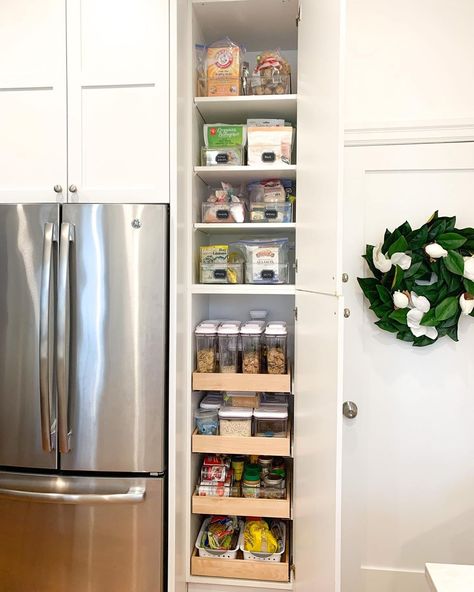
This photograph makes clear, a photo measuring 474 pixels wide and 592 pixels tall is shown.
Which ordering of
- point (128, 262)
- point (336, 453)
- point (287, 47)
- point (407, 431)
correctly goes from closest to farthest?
point (336, 453), point (128, 262), point (407, 431), point (287, 47)

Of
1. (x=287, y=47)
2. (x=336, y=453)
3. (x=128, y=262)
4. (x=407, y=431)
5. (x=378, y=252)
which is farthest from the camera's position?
(x=287, y=47)

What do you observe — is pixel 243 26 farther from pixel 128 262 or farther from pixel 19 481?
pixel 19 481

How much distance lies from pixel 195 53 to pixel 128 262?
926 millimetres

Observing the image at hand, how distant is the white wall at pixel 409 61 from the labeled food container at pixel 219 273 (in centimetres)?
77

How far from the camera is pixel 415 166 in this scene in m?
1.61

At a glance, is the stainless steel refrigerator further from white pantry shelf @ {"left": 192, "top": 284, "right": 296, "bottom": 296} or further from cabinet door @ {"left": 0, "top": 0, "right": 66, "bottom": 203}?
white pantry shelf @ {"left": 192, "top": 284, "right": 296, "bottom": 296}

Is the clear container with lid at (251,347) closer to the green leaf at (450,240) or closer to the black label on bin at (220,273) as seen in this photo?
the black label on bin at (220,273)

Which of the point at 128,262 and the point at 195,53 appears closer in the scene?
the point at 128,262

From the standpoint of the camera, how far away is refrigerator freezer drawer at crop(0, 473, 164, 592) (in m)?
1.38

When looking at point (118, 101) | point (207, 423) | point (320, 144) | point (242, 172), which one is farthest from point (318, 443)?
point (118, 101)

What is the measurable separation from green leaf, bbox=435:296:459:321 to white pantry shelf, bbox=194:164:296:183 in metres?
0.78

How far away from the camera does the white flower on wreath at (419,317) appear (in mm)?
1494

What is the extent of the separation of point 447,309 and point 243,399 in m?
0.87

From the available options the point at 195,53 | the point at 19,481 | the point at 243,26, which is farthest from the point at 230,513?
the point at 243,26
